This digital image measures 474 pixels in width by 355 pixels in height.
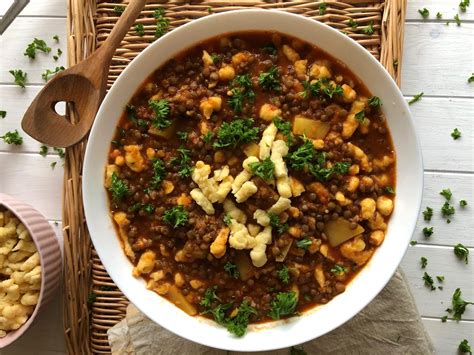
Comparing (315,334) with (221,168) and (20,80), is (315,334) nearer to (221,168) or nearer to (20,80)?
(221,168)

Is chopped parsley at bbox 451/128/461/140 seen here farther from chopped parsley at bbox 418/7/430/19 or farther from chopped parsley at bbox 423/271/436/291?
chopped parsley at bbox 423/271/436/291

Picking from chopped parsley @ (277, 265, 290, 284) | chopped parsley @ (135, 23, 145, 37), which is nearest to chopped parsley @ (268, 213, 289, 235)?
chopped parsley @ (277, 265, 290, 284)

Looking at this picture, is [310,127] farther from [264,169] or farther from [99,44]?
[99,44]

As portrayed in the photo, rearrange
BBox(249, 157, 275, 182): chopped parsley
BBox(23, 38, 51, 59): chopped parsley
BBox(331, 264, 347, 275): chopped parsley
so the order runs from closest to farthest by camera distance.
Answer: BBox(249, 157, 275, 182): chopped parsley, BBox(331, 264, 347, 275): chopped parsley, BBox(23, 38, 51, 59): chopped parsley

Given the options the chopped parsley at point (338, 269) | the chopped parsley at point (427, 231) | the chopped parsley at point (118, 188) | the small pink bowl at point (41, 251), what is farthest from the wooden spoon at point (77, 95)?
the chopped parsley at point (427, 231)

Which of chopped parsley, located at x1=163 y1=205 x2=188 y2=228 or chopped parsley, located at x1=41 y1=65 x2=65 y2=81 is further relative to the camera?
chopped parsley, located at x1=41 y1=65 x2=65 y2=81

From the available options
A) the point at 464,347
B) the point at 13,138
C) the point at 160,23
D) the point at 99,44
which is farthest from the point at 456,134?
the point at 13,138
